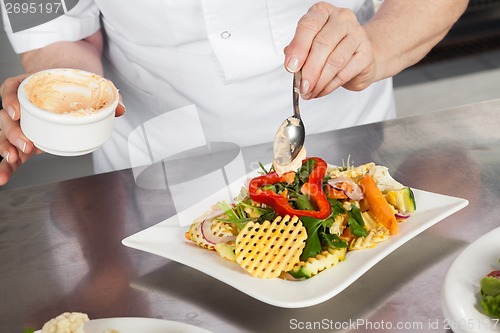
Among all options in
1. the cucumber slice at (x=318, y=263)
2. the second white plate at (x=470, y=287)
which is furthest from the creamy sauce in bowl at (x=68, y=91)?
the second white plate at (x=470, y=287)

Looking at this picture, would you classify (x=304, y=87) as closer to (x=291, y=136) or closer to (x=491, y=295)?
A: (x=291, y=136)

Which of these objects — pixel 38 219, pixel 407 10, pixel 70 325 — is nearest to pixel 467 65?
pixel 407 10

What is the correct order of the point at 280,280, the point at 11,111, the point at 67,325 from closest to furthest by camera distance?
the point at 67,325 → the point at 280,280 → the point at 11,111

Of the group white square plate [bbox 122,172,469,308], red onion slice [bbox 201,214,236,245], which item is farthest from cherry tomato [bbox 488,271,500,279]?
red onion slice [bbox 201,214,236,245]

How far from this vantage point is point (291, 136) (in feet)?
3.65

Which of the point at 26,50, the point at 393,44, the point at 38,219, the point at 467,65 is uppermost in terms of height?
the point at 393,44

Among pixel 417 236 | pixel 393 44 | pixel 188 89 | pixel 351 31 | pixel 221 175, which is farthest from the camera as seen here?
pixel 188 89

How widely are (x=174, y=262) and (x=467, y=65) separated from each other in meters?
2.42

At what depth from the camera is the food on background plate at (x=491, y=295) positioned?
0.79m

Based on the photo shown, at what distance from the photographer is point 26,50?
1.48 metres

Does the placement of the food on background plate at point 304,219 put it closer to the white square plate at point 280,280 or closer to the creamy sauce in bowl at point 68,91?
the white square plate at point 280,280

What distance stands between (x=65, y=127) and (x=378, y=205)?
0.43 m

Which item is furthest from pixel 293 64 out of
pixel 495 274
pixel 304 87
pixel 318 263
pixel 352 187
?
pixel 495 274

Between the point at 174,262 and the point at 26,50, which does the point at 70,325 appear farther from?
the point at 26,50
